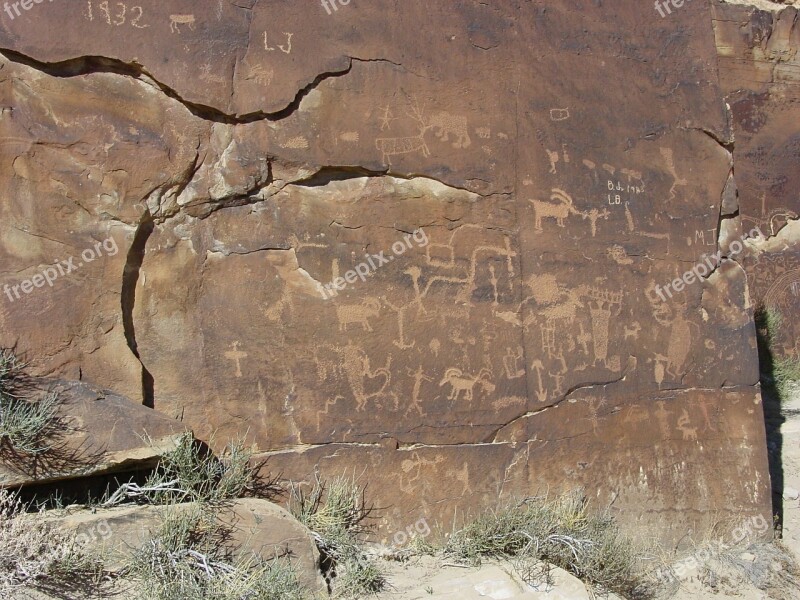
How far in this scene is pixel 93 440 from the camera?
321 cm

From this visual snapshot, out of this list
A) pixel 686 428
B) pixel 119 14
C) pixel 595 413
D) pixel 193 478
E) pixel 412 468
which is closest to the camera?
pixel 193 478

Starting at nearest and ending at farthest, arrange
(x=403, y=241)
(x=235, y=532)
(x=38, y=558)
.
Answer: (x=38, y=558) → (x=235, y=532) → (x=403, y=241)

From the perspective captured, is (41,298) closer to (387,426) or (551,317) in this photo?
(387,426)

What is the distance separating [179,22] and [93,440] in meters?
1.90

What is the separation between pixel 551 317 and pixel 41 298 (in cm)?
244

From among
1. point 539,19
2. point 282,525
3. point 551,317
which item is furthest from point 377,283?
point 539,19

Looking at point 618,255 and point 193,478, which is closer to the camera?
point 193,478

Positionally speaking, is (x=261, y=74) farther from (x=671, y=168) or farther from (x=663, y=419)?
(x=663, y=419)
